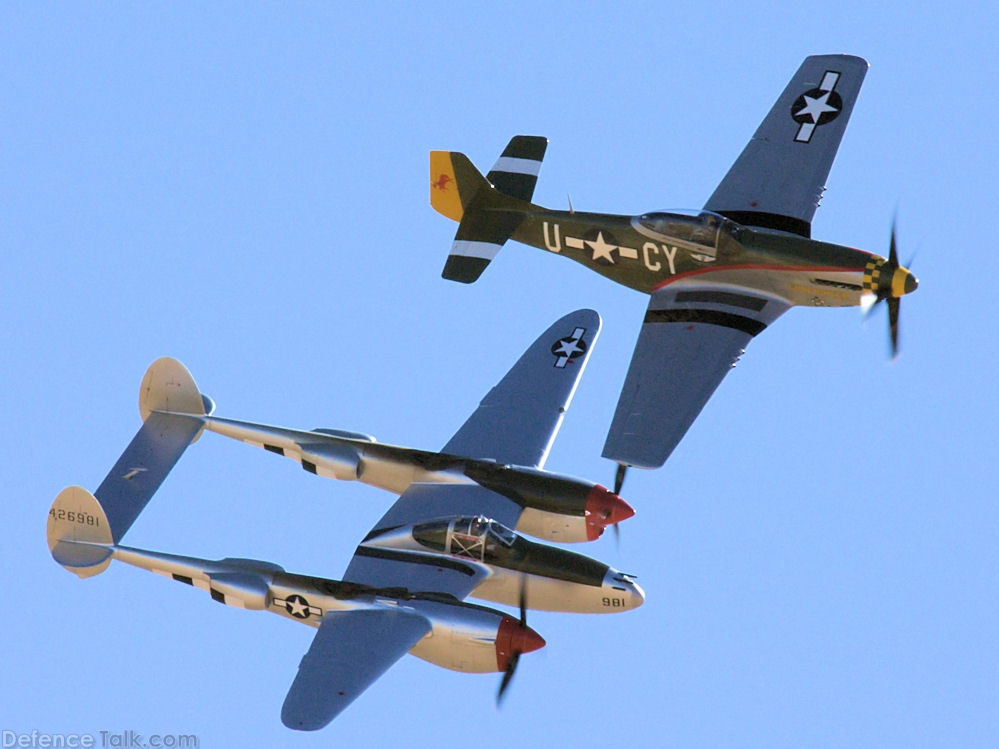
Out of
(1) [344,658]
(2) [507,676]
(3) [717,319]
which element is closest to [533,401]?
(3) [717,319]

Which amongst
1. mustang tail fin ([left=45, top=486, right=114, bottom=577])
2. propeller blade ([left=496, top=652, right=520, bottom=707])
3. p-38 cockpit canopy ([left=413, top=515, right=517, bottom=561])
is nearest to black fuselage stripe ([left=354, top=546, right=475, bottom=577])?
p-38 cockpit canopy ([left=413, top=515, right=517, bottom=561])

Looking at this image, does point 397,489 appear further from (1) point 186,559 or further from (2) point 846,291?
(2) point 846,291

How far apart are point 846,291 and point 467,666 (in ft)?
27.7

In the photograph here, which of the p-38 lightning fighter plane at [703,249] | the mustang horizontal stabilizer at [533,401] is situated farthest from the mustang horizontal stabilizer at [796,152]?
the mustang horizontal stabilizer at [533,401]

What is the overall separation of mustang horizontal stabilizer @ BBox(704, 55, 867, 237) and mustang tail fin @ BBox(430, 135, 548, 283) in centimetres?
323

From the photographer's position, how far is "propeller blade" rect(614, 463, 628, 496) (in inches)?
877

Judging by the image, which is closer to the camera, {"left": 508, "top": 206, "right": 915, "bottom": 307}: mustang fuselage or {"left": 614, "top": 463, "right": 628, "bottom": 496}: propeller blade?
{"left": 614, "top": 463, "right": 628, "bottom": 496}: propeller blade

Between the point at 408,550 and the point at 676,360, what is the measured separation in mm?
5073

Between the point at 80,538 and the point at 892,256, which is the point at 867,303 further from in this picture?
the point at 80,538

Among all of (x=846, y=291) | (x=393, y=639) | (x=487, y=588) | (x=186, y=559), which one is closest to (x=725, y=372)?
(x=846, y=291)

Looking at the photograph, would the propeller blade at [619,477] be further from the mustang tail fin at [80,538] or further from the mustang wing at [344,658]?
the mustang tail fin at [80,538]

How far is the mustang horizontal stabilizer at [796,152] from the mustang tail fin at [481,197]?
3231 mm

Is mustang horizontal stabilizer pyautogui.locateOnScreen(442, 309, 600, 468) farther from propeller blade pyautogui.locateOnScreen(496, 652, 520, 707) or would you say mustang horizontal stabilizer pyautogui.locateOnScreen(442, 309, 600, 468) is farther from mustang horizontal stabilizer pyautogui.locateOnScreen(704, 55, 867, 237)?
propeller blade pyautogui.locateOnScreen(496, 652, 520, 707)

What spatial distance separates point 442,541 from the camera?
21.3 meters
